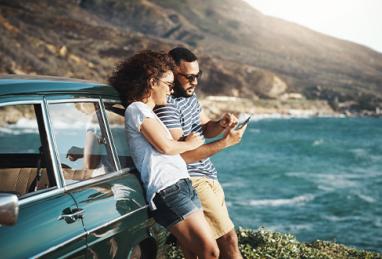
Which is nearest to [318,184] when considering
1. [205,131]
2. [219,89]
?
[205,131]

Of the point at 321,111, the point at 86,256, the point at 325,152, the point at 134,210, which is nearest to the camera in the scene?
the point at 86,256

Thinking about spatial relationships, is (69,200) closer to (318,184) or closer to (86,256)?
(86,256)

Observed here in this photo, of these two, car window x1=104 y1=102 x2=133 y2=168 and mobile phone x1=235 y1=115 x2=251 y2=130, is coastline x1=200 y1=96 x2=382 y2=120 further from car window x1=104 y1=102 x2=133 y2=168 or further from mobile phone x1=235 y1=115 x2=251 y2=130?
car window x1=104 y1=102 x2=133 y2=168

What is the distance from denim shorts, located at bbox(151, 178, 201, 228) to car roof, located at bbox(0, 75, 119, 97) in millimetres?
861

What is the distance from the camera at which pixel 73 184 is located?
3.04 m

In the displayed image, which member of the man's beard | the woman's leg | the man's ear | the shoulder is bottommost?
the woman's leg

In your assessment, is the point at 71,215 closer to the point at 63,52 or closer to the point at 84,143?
the point at 84,143

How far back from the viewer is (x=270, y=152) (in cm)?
6222

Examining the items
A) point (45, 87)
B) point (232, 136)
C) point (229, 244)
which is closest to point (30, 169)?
point (45, 87)

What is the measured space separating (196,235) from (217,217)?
0.51m

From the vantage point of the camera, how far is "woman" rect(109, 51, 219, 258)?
10.9 feet

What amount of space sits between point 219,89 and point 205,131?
137 meters

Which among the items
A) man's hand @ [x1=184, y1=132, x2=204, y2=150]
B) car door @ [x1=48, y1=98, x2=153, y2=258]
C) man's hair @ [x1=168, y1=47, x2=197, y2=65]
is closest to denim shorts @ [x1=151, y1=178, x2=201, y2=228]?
car door @ [x1=48, y1=98, x2=153, y2=258]

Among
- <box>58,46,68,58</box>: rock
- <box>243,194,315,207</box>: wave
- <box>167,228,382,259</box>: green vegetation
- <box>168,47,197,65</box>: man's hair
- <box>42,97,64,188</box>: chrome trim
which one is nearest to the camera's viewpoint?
<box>42,97,64,188</box>: chrome trim
